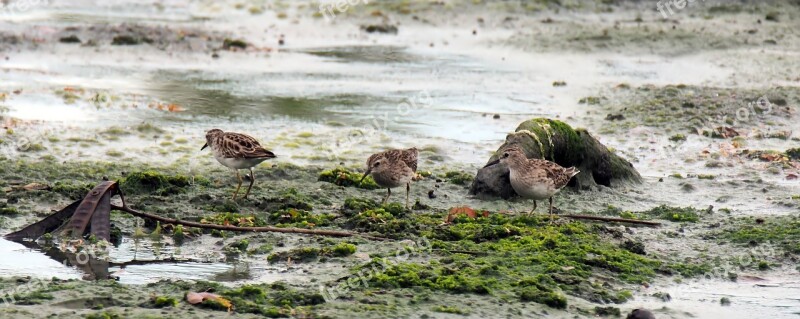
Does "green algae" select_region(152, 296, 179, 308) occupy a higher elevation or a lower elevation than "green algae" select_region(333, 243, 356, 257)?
lower

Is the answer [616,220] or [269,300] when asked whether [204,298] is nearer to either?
[269,300]

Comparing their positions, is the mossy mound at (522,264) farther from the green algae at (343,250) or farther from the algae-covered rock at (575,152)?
the algae-covered rock at (575,152)

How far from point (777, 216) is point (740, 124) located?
15.9 ft

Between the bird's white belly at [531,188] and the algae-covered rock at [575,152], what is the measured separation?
1.37 meters

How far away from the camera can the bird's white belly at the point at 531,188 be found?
11.5 meters

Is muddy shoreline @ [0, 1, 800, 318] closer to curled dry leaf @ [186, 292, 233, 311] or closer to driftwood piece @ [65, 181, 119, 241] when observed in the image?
curled dry leaf @ [186, 292, 233, 311]

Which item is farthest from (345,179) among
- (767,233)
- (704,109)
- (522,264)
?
(704,109)

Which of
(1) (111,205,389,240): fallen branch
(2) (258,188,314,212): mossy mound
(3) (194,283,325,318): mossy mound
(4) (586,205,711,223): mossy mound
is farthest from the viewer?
(4) (586,205,711,223): mossy mound

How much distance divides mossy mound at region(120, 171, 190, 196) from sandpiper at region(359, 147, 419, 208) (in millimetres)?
1860

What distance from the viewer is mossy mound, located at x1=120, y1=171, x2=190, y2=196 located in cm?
1201

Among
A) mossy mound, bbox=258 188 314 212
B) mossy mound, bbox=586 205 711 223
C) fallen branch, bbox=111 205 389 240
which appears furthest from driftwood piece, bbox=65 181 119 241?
mossy mound, bbox=586 205 711 223

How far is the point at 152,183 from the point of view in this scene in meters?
12.1

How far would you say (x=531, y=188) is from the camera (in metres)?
11.5

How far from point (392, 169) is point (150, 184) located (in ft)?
7.66
